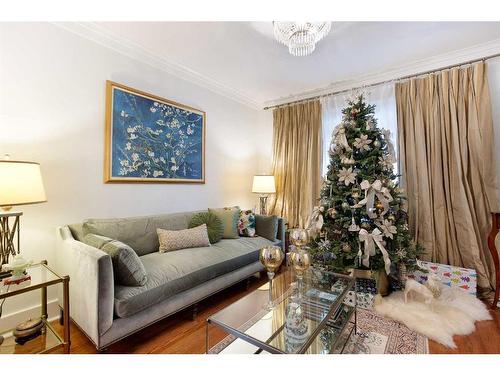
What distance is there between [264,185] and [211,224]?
116 cm

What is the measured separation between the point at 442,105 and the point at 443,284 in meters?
1.84

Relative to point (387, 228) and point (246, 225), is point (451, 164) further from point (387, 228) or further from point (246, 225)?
point (246, 225)

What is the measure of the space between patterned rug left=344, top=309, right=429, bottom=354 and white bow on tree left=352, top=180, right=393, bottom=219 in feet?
2.88

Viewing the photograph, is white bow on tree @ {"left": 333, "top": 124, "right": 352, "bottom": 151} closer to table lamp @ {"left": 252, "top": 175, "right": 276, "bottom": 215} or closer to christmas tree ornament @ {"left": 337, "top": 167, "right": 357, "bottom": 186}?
christmas tree ornament @ {"left": 337, "top": 167, "right": 357, "bottom": 186}

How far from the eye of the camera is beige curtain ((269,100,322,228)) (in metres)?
3.36

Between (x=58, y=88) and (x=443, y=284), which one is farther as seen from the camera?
(x=443, y=284)

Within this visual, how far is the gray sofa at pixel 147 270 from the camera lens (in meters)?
1.35

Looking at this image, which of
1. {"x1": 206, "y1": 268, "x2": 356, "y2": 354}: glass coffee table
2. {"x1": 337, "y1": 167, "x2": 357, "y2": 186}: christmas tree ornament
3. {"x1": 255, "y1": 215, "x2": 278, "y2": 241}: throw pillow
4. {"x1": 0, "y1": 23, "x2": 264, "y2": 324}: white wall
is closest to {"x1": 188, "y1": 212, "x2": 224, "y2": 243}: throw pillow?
{"x1": 0, "y1": 23, "x2": 264, "y2": 324}: white wall

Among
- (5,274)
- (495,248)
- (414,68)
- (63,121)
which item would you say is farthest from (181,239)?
(414,68)

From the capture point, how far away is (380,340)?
1577 mm
